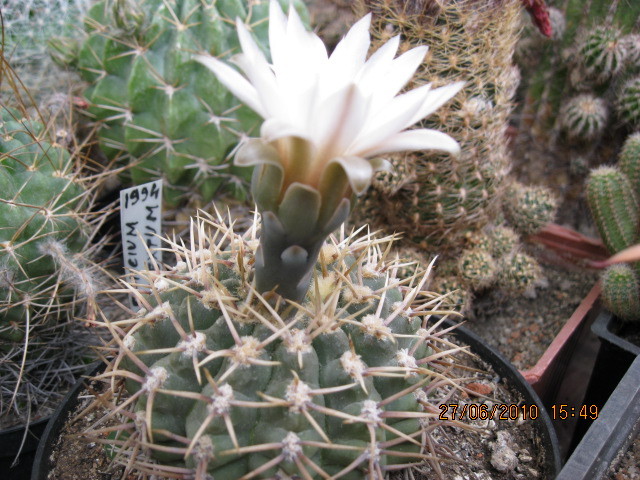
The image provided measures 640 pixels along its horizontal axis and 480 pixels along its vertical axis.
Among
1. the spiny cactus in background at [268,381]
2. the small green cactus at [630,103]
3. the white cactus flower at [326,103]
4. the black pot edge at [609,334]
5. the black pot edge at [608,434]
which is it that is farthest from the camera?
the small green cactus at [630,103]

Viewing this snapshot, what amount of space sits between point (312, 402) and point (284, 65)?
13.0 inches

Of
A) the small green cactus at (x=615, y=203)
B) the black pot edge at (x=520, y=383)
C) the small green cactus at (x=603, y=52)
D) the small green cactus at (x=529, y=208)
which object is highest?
the small green cactus at (x=603, y=52)

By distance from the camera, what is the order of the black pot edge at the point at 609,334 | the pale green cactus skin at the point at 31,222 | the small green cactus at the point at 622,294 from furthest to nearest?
1. the small green cactus at the point at 622,294
2. the black pot edge at the point at 609,334
3. the pale green cactus skin at the point at 31,222

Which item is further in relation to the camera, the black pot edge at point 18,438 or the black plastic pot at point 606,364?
the black plastic pot at point 606,364

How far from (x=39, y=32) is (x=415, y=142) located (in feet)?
3.77

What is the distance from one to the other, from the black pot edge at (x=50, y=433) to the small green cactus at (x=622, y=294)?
3.44 feet

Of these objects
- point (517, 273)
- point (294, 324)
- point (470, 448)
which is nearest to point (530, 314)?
point (517, 273)

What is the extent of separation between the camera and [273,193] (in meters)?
0.51

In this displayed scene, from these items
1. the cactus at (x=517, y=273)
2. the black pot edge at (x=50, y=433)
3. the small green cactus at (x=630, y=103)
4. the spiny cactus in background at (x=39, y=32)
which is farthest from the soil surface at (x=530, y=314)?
the spiny cactus in background at (x=39, y=32)

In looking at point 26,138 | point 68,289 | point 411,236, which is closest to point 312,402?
point 68,289

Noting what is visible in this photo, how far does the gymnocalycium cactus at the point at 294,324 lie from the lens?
0.48m

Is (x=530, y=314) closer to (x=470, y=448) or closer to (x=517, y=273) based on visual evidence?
(x=517, y=273)

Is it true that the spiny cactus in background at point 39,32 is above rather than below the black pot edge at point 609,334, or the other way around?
above

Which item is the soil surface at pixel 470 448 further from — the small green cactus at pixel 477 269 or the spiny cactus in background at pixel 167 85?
the spiny cactus in background at pixel 167 85
